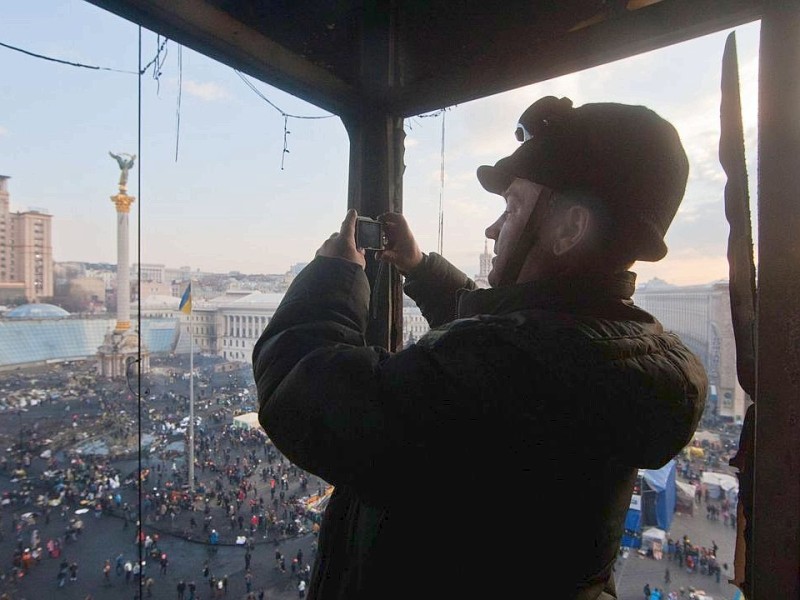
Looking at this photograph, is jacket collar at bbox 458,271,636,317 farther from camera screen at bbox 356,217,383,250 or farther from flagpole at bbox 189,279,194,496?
flagpole at bbox 189,279,194,496

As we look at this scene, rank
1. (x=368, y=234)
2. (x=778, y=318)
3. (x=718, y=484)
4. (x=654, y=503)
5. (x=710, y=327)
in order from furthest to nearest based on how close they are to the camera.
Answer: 1. (x=654, y=503)
2. (x=718, y=484)
3. (x=710, y=327)
4. (x=368, y=234)
5. (x=778, y=318)

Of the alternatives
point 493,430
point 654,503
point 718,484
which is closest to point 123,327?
point 493,430

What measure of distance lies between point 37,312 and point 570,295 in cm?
170

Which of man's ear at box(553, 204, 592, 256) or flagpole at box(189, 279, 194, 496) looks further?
flagpole at box(189, 279, 194, 496)

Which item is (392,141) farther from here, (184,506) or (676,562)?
(184,506)

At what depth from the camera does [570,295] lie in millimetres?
590

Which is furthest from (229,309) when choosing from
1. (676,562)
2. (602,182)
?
(676,562)

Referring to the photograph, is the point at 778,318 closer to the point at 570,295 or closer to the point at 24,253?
the point at 570,295

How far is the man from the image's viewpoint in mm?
477

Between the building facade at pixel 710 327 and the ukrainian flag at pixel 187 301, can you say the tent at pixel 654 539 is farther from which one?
the ukrainian flag at pixel 187 301

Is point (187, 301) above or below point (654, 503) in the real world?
above

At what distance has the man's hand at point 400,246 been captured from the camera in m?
1.09

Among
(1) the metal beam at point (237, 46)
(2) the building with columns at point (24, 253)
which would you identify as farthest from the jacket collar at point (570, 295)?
(2) the building with columns at point (24, 253)

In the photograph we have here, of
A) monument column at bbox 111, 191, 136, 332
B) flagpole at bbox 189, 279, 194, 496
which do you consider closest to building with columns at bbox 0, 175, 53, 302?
monument column at bbox 111, 191, 136, 332
